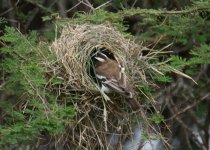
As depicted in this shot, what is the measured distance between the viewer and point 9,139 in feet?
14.4

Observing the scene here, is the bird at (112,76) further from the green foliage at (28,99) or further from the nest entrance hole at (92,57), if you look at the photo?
the green foliage at (28,99)

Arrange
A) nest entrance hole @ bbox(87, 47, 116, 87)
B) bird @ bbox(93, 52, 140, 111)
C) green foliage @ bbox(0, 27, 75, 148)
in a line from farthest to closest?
nest entrance hole @ bbox(87, 47, 116, 87)
bird @ bbox(93, 52, 140, 111)
green foliage @ bbox(0, 27, 75, 148)

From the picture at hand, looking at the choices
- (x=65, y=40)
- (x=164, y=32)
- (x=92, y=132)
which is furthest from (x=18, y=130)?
(x=164, y=32)

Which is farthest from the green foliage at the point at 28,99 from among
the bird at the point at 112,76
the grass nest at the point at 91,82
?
the bird at the point at 112,76

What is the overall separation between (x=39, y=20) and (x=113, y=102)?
9.04 ft

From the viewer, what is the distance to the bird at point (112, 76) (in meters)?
4.79

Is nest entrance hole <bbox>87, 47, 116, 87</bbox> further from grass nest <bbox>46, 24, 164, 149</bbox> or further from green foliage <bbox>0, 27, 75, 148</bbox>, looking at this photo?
green foliage <bbox>0, 27, 75, 148</bbox>

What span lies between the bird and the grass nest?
0.15ft

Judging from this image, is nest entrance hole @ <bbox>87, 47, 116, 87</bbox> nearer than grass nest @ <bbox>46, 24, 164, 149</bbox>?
No

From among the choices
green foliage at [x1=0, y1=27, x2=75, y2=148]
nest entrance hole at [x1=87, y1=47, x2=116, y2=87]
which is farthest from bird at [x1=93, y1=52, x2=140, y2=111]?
green foliage at [x1=0, y1=27, x2=75, y2=148]

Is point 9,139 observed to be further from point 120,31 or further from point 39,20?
point 39,20

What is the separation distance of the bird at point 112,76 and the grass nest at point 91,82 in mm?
47

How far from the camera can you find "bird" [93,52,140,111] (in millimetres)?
4793

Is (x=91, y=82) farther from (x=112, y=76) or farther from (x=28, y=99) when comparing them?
(x=28, y=99)
